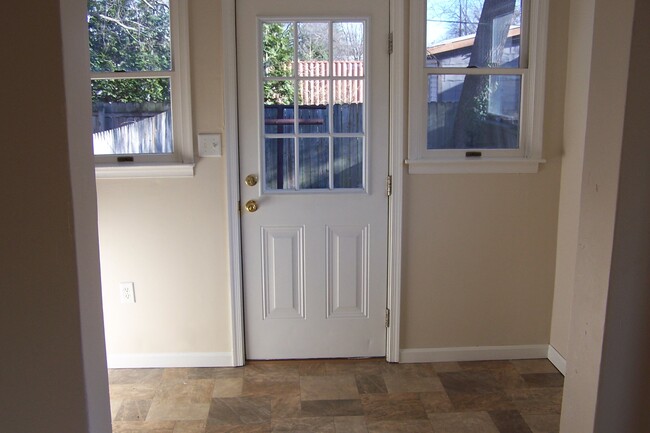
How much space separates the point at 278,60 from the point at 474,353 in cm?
189

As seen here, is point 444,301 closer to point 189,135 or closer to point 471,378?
point 471,378

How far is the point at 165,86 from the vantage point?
9.73 ft

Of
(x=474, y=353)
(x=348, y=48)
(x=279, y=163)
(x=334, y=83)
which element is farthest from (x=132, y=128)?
(x=474, y=353)

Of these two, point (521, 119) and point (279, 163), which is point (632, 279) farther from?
point (279, 163)

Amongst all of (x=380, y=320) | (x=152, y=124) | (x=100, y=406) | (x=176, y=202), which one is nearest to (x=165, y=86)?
(x=152, y=124)

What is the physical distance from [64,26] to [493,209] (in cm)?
237

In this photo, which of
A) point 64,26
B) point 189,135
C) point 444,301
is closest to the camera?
point 64,26

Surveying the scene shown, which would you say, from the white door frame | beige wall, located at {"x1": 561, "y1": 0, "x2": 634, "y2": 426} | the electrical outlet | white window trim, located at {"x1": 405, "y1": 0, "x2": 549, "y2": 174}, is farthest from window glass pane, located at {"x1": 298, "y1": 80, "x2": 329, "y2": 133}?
beige wall, located at {"x1": 561, "y1": 0, "x2": 634, "y2": 426}

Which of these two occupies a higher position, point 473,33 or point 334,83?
point 473,33

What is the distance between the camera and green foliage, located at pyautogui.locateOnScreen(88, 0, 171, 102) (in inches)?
114

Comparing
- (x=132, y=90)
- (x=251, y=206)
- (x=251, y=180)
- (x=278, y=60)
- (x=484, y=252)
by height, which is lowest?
(x=484, y=252)

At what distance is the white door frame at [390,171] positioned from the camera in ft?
9.52

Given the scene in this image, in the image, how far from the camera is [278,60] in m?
2.97

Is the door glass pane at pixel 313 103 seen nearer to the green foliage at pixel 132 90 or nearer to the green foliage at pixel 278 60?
the green foliage at pixel 278 60
